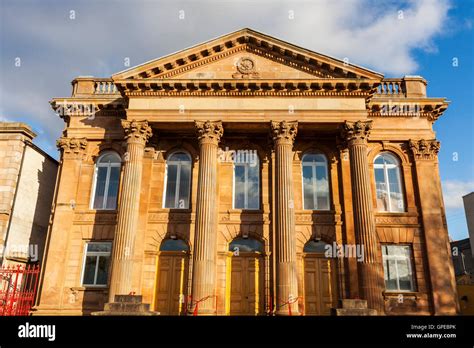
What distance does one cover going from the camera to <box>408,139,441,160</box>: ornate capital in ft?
67.4

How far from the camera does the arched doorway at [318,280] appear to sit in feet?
60.6

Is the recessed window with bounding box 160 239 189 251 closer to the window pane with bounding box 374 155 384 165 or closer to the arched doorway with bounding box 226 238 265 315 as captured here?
the arched doorway with bounding box 226 238 265 315

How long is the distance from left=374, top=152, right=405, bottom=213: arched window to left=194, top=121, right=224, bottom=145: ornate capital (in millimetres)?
8346

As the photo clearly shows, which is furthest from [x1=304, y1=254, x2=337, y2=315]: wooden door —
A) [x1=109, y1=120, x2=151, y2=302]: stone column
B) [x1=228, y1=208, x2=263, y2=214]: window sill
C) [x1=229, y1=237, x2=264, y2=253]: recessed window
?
[x1=109, y1=120, x2=151, y2=302]: stone column

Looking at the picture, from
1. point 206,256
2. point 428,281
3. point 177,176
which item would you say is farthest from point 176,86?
point 428,281

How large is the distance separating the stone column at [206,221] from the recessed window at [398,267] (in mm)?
8131

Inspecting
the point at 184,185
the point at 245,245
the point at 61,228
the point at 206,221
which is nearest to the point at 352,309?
the point at 206,221

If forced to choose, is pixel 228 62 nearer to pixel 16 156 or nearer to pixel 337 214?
pixel 337 214

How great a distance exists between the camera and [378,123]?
69.5 feet

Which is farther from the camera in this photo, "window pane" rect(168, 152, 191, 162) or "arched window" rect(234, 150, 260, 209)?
"window pane" rect(168, 152, 191, 162)

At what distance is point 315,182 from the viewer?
815 inches

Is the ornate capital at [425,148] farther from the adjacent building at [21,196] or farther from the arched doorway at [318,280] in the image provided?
the adjacent building at [21,196]

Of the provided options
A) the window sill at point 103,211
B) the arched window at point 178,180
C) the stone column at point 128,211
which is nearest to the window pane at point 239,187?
the arched window at point 178,180

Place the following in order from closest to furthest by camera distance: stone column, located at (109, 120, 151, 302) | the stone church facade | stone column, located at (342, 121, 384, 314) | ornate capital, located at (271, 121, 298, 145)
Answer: stone column, located at (342, 121, 384, 314)
stone column, located at (109, 120, 151, 302)
the stone church facade
ornate capital, located at (271, 121, 298, 145)
